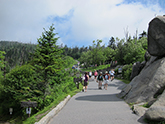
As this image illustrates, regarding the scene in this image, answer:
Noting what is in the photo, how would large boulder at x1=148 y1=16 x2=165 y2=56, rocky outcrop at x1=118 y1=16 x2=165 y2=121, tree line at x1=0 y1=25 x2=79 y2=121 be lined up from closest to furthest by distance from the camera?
1. rocky outcrop at x1=118 y1=16 x2=165 y2=121
2. large boulder at x1=148 y1=16 x2=165 y2=56
3. tree line at x1=0 y1=25 x2=79 y2=121

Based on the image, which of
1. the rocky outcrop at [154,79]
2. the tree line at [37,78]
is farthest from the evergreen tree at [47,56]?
the rocky outcrop at [154,79]

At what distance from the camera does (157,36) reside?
9.05 metres

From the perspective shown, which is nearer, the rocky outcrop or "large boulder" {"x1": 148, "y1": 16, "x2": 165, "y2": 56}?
the rocky outcrop

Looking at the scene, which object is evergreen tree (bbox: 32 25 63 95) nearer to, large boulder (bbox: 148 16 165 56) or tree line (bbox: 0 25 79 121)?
tree line (bbox: 0 25 79 121)

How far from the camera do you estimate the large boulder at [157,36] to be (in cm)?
875

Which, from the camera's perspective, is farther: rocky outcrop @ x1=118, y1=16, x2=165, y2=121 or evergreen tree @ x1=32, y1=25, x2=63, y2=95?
evergreen tree @ x1=32, y1=25, x2=63, y2=95

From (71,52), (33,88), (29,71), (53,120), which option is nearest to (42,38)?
(29,71)

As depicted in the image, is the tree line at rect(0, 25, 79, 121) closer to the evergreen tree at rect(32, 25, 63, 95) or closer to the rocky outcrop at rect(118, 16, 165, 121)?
the evergreen tree at rect(32, 25, 63, 95)

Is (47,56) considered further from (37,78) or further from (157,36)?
(157,36)

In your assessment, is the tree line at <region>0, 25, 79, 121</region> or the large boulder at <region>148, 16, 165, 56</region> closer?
the large boulder at <region>148, 16, 165, 56</region>

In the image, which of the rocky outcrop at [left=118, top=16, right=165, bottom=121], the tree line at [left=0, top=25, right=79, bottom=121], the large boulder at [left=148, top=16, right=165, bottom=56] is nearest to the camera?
the rocky outcrop at [left=118, top=16, right=165, bottom=121]

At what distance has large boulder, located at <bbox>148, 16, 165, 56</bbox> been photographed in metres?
8.75

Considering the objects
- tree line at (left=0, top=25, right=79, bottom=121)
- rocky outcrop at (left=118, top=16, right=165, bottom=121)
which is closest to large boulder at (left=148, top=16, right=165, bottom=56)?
rocky outcrop at (left=118, top=16, right=165, bottom=121)

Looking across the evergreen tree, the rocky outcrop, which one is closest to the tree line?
the evergreen tree
